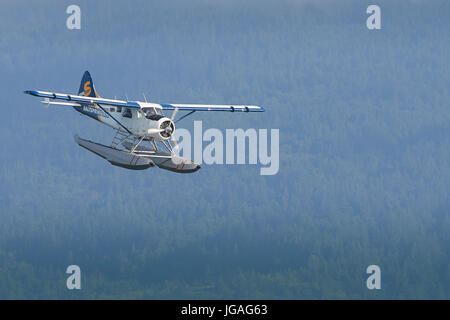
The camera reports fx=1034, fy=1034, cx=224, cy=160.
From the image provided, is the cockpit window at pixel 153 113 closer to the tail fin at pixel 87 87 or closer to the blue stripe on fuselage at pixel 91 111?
the blue stripe on fuselage at pixel 91 111

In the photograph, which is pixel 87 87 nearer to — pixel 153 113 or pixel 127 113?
pixel 127 113

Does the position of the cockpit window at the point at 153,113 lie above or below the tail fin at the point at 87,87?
below

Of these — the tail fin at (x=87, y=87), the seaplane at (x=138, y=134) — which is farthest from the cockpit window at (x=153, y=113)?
the tail fin at (x=87, y=87)

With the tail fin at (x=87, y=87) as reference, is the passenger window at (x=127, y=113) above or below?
below

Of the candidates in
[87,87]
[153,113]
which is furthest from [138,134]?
[87,87]

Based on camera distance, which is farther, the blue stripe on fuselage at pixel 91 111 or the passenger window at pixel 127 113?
the blue stripe on fuselage at pixel 91 111

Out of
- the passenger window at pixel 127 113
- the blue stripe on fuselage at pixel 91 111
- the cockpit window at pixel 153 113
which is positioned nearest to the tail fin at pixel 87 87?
the blue stripe on fuselage at pixel 91 111

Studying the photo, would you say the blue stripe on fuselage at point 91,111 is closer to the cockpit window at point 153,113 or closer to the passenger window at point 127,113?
the passenger window at point 127,113
